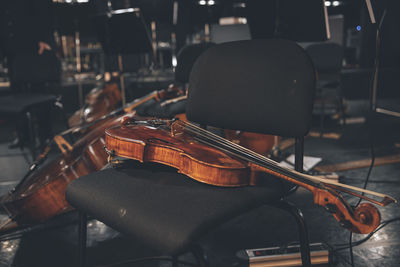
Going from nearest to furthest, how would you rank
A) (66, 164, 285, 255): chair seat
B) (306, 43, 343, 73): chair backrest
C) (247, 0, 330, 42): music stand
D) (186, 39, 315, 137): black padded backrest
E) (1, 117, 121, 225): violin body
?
(66, 164, 285, 255): chair seat → (186, 39, 315, 137): black padded backrest → (1, 117, 121, 225): violin body → (247, 0, 330, 42): music stand → (306, 43, 343, 73): chair backrest

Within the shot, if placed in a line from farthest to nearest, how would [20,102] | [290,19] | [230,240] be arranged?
[20,102] < [290,19] < [230,240]

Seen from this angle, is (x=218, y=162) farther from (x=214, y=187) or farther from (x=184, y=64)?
(x=184, y=64)

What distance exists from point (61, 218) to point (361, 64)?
660 cm

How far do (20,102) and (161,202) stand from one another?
2.23 m

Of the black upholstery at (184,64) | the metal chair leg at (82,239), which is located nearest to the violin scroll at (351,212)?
the metal chair leg at (82,239)

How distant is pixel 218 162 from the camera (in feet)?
2.81

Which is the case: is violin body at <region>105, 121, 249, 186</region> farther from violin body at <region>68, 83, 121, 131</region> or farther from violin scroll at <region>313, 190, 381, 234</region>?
violin body at <region>68, 83, 121, 131</region>

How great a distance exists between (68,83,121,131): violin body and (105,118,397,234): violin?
5.51ft

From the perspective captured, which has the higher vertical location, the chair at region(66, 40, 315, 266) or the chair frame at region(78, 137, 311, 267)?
the chair at region(66, 40, 315, 266)

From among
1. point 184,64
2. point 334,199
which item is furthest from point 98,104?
point 334,199

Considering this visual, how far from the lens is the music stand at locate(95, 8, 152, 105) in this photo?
2729 millimetres

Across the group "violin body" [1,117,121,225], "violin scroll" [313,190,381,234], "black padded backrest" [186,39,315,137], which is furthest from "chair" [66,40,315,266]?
"violin body" [1,117,121,225]

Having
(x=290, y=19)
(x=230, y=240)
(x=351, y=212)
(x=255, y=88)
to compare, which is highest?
(x=290, y=19)

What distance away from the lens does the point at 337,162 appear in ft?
8.80
